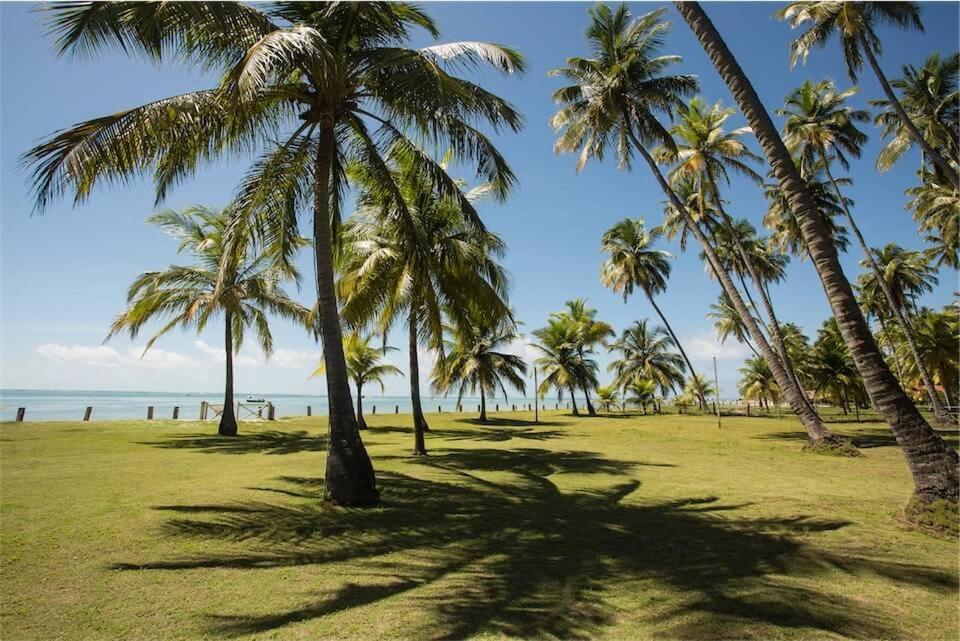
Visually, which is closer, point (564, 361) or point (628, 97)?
point (628, 97)

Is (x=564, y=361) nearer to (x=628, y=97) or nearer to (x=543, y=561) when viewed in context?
(x=628, y=97)

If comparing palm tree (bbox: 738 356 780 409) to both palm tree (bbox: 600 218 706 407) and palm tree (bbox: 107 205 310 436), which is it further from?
palm tree (bbox: 107 205 310 436)

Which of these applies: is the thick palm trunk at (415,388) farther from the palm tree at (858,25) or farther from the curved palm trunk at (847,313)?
the palm tree at (858,25)

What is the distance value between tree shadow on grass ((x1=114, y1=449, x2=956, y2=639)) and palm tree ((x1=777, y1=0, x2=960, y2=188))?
15.4m

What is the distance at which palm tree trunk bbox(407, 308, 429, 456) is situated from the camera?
14289 millimetres

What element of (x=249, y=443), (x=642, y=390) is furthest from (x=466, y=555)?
(x=642, y=390)

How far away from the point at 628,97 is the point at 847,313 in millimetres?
14255

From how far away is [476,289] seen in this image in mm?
12641

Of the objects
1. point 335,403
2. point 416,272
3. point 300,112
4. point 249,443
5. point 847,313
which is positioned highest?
point 300,112

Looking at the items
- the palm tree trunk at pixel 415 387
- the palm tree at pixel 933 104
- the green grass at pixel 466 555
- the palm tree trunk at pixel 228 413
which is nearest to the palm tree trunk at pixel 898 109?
the palm tree at pixel 933 104

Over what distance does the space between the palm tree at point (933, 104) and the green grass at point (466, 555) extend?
16.4 meters

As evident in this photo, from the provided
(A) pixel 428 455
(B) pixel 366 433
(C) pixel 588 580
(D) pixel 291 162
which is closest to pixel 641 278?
(B) pixel 366 433

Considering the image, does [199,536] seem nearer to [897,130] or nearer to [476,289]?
[476,289]

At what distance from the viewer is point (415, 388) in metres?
15.0
